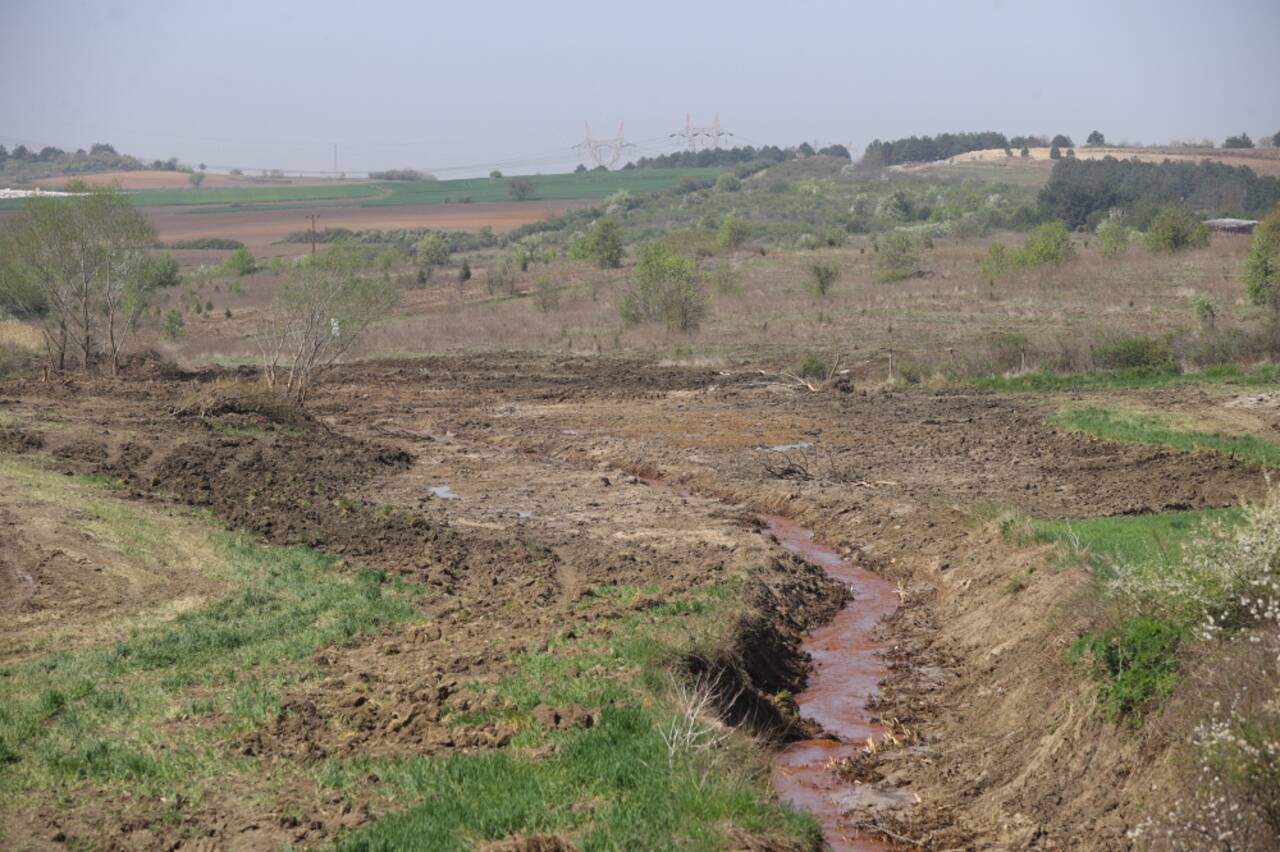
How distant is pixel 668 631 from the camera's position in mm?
14234

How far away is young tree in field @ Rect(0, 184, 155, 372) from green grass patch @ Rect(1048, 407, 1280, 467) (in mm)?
28404

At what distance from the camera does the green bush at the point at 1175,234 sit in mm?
64438

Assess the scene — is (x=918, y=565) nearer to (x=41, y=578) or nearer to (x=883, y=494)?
(x=883, y=494)

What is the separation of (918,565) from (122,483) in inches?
504

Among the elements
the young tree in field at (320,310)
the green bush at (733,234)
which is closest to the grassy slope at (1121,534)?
the young tree in field at (320,310)

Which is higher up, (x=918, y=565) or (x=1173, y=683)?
(x=1173, y=683)

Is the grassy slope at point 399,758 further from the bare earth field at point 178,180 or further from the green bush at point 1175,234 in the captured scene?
the bare earth field at point 178,180

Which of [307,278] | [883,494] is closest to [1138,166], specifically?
[307,278]

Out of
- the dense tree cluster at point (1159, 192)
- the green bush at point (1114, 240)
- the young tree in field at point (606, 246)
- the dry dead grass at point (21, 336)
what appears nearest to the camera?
the dry dead grass at point (21, 336)

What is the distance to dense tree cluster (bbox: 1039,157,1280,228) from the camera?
97.4 meters

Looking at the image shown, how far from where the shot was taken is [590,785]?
386 inches

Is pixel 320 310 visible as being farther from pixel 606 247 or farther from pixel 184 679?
pixel 606 247

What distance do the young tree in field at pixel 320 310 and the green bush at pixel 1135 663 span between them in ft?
91.2

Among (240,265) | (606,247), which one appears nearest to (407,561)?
(606,247)
